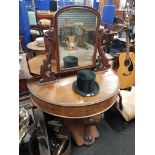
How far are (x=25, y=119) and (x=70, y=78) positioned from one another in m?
0.46

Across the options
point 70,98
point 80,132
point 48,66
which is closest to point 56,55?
point 48,66

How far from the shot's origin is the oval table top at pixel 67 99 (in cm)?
98

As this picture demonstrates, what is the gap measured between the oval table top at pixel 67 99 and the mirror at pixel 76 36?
0.18 meters

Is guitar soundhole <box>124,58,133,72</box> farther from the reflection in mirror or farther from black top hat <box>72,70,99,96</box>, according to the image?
black top hat <box>72,70,99,96</box>

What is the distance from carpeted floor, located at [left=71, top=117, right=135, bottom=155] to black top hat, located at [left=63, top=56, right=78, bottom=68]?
81 centimetres

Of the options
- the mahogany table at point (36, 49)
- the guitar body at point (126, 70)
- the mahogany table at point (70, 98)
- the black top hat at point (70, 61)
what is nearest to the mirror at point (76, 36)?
the black top hat at point (70, 61)

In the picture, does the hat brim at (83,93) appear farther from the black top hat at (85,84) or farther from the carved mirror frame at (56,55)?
the carved mirror frame at (56,55)

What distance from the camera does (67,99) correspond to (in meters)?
1.01

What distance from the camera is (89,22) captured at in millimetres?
1150

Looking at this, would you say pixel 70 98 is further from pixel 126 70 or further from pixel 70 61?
pixel 126 70

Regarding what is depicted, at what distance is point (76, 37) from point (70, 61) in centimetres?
18

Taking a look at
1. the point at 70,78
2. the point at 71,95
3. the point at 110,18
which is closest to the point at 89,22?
the point at 70,78

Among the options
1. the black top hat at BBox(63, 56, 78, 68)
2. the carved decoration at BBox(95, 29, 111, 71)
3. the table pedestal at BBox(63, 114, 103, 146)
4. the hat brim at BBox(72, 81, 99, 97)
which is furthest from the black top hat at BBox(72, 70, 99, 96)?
the table pedestal at BBox(63, 114, 103, 146)
